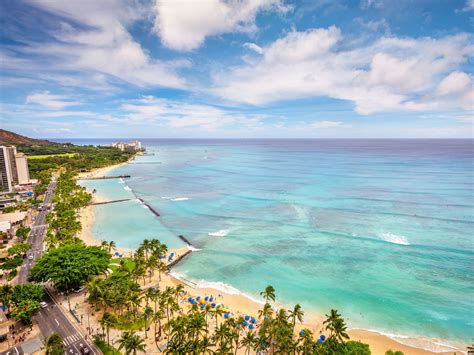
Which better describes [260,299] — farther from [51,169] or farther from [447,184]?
[51,169]

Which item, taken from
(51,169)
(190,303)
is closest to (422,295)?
(190,303)

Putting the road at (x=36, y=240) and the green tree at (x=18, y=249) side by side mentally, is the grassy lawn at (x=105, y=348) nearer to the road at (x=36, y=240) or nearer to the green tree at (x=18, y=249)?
the road at (x=36, y=240)

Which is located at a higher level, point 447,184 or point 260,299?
point 447,184

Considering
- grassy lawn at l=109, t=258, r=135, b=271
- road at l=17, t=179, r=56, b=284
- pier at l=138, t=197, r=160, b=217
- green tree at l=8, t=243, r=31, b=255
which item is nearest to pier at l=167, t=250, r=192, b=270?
grassy lawn at l=109, t=258, r=135, b=271

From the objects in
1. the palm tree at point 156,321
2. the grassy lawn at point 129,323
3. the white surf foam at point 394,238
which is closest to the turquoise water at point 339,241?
the white surf foam at point 394,238

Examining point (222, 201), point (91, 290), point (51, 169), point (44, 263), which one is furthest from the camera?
point (51, 169)

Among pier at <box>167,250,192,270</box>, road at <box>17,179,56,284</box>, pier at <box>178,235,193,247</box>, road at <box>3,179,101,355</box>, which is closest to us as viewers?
road at <box>3,179,101,355</box>

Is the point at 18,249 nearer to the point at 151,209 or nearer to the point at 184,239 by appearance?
the point at 184,239

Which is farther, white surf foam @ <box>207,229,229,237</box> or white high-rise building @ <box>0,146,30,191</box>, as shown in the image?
white high-rise building @ <box>0,146,30,191</box>

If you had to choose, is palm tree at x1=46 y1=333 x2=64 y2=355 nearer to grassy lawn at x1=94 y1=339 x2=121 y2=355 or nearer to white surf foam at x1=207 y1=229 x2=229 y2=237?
grassy lawn at x1=94 y1=339 x2=121 y2=355
